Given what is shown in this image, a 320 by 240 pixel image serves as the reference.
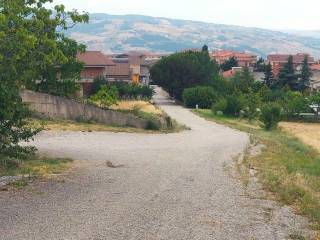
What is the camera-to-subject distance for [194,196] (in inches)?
499

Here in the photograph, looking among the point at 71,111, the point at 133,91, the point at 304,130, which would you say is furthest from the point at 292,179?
the point at 133,91

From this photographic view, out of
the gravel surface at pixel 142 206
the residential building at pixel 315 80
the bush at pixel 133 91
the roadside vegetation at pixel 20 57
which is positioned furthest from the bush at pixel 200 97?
the roadside vegetation at pixel 20 57

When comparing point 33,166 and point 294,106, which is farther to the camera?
point 294,106

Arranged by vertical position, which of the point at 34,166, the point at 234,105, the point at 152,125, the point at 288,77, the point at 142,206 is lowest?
the point at 234,105

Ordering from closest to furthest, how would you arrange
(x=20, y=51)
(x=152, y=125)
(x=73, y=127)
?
(x=20, y=51) → (x=73, y=127) → (x=152, y=125)

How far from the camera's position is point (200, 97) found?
72375 millimetres

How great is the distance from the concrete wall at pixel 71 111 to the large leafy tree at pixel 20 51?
12.9m

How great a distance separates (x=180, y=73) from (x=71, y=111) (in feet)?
168

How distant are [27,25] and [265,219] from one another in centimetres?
753

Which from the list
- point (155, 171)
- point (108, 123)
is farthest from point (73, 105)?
point (155, 171)

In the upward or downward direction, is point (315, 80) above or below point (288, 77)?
below

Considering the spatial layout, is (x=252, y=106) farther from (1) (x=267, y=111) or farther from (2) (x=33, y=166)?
(2) (x=33, y=166)

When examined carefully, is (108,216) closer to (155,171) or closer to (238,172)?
(155,171)

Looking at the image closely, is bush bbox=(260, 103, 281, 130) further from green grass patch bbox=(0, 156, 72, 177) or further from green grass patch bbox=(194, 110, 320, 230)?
green grass patch bbox=(0, 156, 72, 177)
